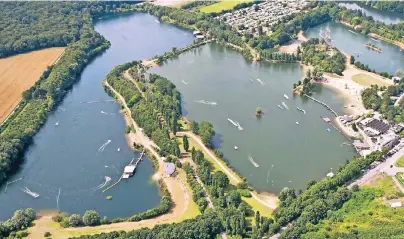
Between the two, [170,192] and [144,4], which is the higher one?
[144,4]

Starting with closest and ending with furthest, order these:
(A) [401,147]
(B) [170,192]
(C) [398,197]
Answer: (C) [398,197], (B) [170,192], (A) [401,147]

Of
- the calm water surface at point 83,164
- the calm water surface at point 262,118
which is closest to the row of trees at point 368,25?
the calm water surface at point 262,118

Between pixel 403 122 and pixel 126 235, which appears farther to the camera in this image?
pixel 403 122

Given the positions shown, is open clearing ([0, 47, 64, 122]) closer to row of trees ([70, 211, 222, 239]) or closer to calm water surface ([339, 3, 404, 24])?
row of trees ([70, 211, 222, 239])

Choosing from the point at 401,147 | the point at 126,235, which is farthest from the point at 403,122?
the point at 126,235

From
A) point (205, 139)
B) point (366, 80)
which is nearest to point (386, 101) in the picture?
point (366, 80)

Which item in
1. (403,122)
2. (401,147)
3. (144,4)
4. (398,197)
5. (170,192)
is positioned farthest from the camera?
(144,4)

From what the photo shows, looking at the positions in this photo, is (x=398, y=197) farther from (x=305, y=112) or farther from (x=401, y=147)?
(x=305, y=112)

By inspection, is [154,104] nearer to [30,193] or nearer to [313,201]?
[30,193]
